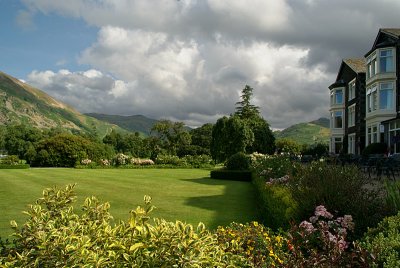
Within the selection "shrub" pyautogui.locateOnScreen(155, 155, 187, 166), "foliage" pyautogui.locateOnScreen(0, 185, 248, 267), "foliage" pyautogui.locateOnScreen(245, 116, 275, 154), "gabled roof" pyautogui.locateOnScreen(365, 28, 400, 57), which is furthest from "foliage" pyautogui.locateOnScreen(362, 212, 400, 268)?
"foliage" pyautogui.locateOnScreen(245, 116, 275, 154)

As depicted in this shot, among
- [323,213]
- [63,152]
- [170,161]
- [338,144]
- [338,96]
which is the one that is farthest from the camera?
[338,96]

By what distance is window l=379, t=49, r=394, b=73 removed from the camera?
30.9 meters

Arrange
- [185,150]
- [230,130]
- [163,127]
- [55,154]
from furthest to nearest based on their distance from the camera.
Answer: [185,150] < [163,127] < [230,130] < [55,154]

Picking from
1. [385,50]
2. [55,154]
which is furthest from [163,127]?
[385,50]

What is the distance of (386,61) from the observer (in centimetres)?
3114

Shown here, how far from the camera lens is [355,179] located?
7535mm

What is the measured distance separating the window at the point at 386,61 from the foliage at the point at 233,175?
15484 millimetres

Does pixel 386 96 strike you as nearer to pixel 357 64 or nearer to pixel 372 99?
pixel 372 99

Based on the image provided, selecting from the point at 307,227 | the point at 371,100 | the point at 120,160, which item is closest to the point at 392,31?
the point at 371,100

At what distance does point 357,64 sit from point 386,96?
12404 millimetres

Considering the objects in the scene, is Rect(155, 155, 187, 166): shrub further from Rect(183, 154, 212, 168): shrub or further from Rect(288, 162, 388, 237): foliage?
Rect(288, 162, 388, 237): foliage

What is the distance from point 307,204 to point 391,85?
27.7 m

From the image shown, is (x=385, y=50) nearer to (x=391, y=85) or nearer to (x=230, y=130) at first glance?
(x=391, y=85)

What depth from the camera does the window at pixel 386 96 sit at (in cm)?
3106
